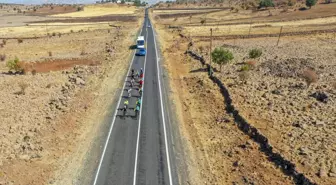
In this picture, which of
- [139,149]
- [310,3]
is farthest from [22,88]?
[310,3]

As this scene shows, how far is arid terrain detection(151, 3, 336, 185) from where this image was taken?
22.3 meters

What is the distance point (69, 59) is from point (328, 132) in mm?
46388

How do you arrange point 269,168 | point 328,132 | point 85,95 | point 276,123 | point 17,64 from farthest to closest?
point 17,64
point 85,95
point 276,123
point 328,132
point 269,168

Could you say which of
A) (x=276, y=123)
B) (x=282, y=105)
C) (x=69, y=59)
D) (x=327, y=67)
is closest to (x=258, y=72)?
(x=327, y=67)

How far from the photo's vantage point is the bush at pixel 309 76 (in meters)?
36.7

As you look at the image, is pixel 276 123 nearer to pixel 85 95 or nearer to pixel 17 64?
pixel 85 95

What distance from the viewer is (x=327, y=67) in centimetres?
4300

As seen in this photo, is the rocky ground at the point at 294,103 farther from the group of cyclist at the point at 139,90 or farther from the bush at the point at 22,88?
the bush at the point at 22,88

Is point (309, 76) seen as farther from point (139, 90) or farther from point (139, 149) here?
point (139, 149)

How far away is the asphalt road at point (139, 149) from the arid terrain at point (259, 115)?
173 centimetres

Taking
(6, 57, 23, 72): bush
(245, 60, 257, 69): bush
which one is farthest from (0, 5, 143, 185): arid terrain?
(245, 60, 257, 69): bush

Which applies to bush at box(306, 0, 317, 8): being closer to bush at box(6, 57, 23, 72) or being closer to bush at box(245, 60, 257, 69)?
bush at box(245, 60, 257, 69)

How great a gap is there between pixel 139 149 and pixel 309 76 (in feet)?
74.7

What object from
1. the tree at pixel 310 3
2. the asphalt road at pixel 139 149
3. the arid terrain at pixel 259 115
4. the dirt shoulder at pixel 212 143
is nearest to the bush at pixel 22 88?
the asphalt road at pixel 139 149
